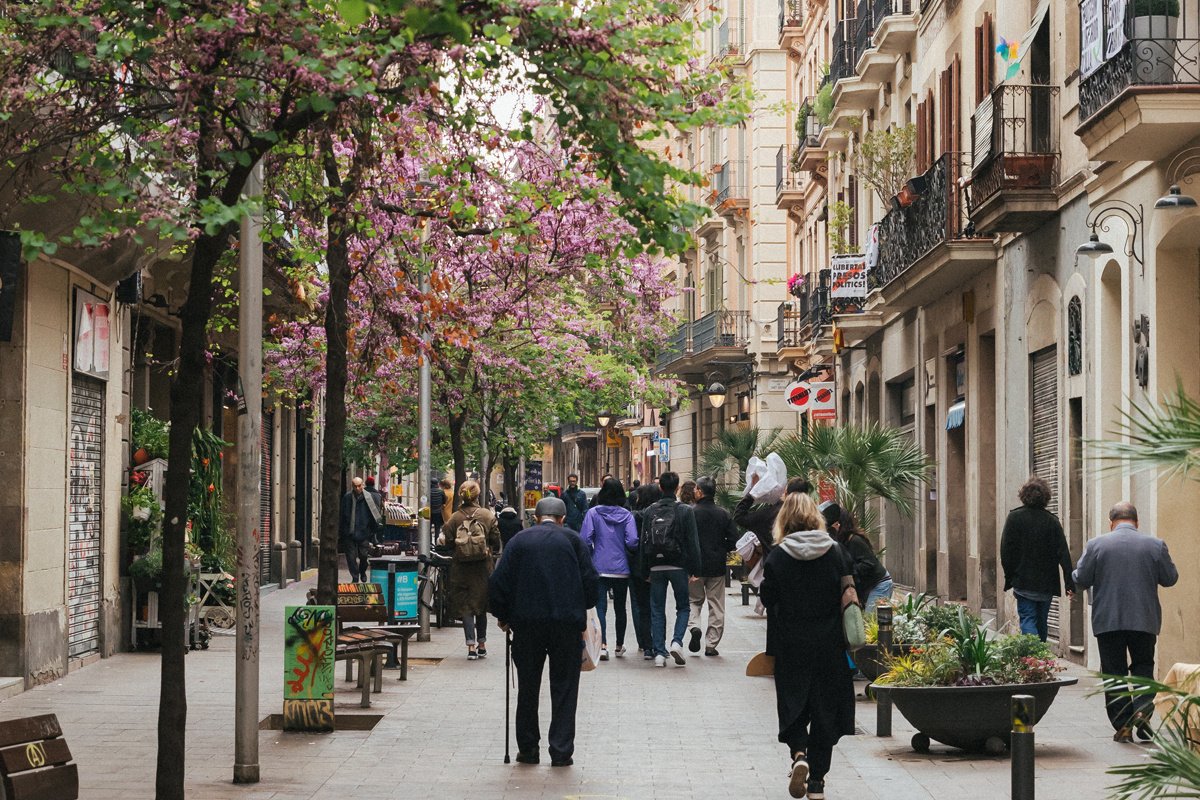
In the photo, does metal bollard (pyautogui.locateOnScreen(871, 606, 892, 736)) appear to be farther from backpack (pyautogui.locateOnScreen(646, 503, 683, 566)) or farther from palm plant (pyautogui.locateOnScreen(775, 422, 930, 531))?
palm plant (pyautogui.locateOnScreen(775, 422, 930, 531))

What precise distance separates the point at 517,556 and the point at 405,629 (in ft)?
15.5

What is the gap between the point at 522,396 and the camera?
3562 cm

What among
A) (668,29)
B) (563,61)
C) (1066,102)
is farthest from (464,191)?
(1066,102)

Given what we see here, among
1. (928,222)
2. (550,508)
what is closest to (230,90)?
(550,508)

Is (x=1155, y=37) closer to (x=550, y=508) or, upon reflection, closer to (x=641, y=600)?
(x=550, y=508)

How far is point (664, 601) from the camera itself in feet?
63.8

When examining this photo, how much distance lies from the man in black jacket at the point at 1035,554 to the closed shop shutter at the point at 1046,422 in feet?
A: 15.1

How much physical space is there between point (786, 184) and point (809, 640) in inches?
1411

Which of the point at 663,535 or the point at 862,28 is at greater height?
the point at 862,28

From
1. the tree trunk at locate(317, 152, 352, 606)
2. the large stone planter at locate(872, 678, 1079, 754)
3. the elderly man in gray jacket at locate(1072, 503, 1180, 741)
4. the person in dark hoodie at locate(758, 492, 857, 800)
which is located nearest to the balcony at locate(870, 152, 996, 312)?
the tree trunk at locate(317, 152, 352, 606)

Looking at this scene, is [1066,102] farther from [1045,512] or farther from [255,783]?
[255,783]

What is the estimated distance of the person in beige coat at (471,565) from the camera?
19.3 metres

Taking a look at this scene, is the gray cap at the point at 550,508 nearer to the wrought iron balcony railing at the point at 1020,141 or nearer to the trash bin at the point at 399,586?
the trash bin at the point at 399,586

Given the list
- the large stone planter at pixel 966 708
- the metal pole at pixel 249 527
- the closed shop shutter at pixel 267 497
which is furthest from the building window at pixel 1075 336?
the closed shop shutter at pixel 267 497
